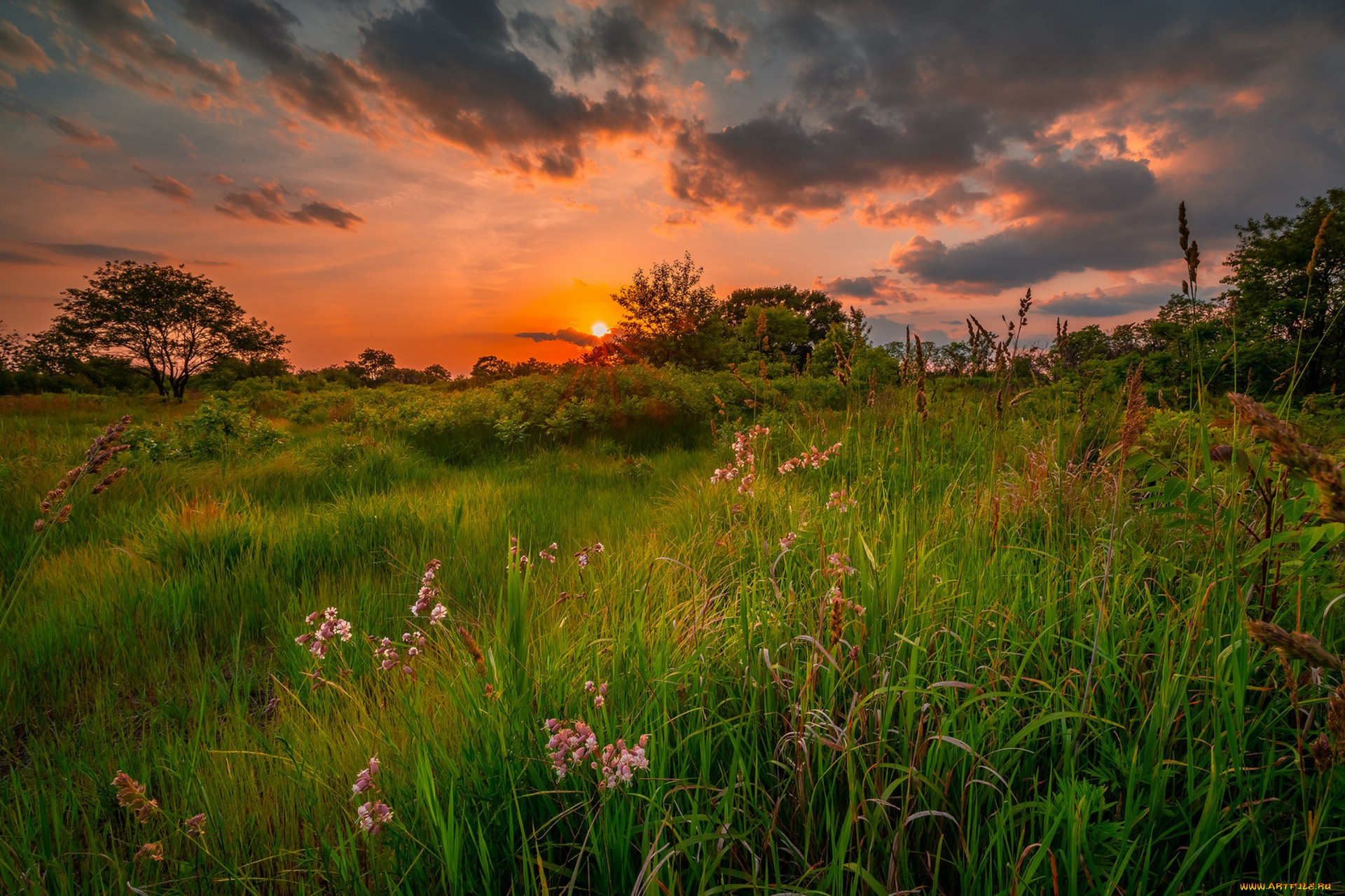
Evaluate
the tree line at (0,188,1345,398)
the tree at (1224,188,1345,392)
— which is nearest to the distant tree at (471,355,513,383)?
the tree line at (0,188,1345,398)

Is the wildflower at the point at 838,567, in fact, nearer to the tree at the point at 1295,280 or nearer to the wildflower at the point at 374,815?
the wildflower at the point at 374,815

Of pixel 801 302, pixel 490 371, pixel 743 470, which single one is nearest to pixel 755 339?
pixel 743 470

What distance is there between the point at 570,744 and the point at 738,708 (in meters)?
0.74

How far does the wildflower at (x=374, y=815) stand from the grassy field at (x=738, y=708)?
0.05 ft

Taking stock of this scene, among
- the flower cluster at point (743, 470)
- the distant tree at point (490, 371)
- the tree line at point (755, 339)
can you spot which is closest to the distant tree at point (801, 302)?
the tree line at point (755, 339)

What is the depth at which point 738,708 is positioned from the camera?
183 centimetres

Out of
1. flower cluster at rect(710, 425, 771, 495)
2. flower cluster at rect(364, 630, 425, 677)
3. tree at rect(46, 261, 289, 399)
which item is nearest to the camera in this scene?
flower cluster at rect(364, 630, 425, 677)

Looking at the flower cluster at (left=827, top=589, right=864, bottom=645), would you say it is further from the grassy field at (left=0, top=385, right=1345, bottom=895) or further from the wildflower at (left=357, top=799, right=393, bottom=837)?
the wildflower at (left=357, top=799, right=393, bottom=837)

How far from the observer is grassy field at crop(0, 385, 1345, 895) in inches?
51.5

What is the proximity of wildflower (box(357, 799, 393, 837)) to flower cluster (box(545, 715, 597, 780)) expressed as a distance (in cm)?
40

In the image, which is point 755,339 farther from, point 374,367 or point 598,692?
point 374,367

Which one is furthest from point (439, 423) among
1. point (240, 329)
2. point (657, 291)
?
point (240, 329)

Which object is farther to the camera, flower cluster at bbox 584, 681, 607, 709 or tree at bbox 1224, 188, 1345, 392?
tree at bbox 1224, 188, 1345, 392

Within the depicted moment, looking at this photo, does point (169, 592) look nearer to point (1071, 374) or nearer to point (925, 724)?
point (925, 724)
